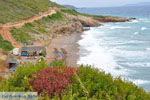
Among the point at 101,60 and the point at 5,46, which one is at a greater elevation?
the point at 5,46

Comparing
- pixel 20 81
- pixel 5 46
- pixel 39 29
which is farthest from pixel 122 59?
pixel 20 81

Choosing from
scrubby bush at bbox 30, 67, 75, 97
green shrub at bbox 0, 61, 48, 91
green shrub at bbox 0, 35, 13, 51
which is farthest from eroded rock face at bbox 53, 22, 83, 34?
scrubby bush at bbox 30, 67, 75, 97

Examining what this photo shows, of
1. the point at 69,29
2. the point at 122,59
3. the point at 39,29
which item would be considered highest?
the point at 39,29

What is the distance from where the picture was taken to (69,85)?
8.68 m

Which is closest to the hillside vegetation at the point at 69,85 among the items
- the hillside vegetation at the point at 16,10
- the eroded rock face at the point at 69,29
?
the hillside vegetation at the point at 16,10

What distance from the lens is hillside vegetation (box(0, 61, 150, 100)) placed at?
8781 millimetres

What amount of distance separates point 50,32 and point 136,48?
20476 millimetres

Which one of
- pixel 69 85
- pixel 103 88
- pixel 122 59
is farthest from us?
pixel 122 59

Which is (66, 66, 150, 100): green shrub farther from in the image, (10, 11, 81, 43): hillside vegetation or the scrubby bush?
(10, 11, 81, 43): hillside vegetation

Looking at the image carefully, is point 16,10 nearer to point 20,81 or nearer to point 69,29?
point 69,29

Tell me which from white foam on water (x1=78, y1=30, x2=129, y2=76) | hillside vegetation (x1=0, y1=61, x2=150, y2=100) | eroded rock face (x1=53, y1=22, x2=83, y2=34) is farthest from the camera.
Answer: eroded rock face (x1=53, y1=22, x2=83, y2=34)

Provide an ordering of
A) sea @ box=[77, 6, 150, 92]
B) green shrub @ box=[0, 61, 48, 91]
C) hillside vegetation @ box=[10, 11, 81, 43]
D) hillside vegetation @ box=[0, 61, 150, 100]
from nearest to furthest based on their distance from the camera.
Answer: hillside vegetation @ box=[0, 61, 150, 100] → green shrub @ box=[0, 61, 48, 91] → sea @ box=[77, 6, 150, 92] → hillside vegetation @ box=[10, 11, 81, 43]

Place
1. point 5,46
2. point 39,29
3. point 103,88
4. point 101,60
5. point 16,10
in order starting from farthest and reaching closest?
point 16,10 → point 39,29 → point 5,46 → point 101,60 → point 103,88

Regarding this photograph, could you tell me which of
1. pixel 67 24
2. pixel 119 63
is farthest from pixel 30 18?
pixel 119 63
